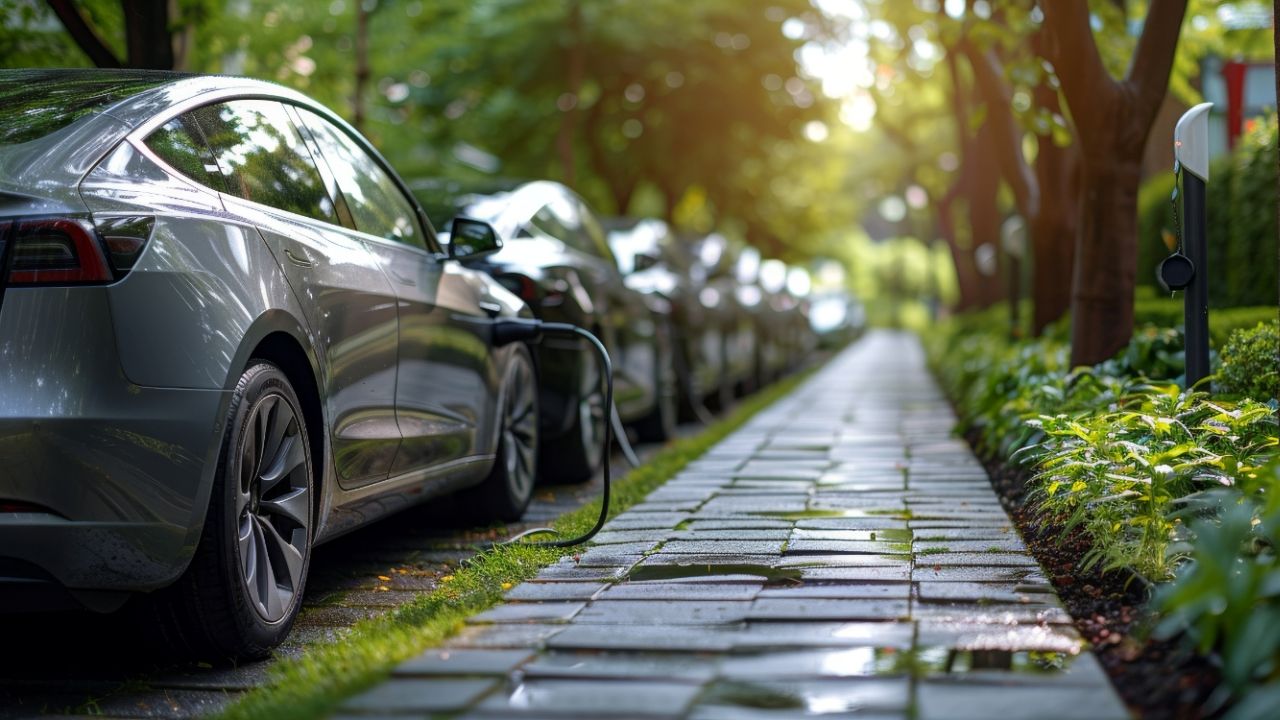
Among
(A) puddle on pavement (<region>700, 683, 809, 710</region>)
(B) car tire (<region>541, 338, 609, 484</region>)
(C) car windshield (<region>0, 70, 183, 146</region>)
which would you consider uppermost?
(C) car windshield (<region>0, 70, 183, 146</region>)

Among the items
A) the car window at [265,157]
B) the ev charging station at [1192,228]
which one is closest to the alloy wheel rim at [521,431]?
the car window at [265,157]

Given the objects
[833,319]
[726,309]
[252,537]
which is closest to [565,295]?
[252,537]

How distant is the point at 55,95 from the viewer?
418 centimetres

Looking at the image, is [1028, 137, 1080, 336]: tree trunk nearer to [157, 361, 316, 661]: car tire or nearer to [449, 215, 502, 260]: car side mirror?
[449, 215, 502, 260]: car side mirror

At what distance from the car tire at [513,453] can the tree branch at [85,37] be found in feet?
8.48

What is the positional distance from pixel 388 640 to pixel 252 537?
49 cm

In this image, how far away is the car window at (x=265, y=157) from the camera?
438 centimetres

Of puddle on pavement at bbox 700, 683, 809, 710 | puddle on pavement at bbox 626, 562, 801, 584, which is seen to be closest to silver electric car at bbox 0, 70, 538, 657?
puddle on pavement at bbox 626, 562, 801, 584

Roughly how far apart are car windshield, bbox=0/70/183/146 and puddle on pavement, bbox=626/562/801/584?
2005 mm

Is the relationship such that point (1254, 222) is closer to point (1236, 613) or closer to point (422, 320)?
point (422, 320)

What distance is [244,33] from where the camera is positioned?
34.7 ft

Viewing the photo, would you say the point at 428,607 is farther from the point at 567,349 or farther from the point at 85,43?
the point at 85,43

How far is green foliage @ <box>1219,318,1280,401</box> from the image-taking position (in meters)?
5.70

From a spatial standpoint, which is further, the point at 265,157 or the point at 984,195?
the point at 984,195
